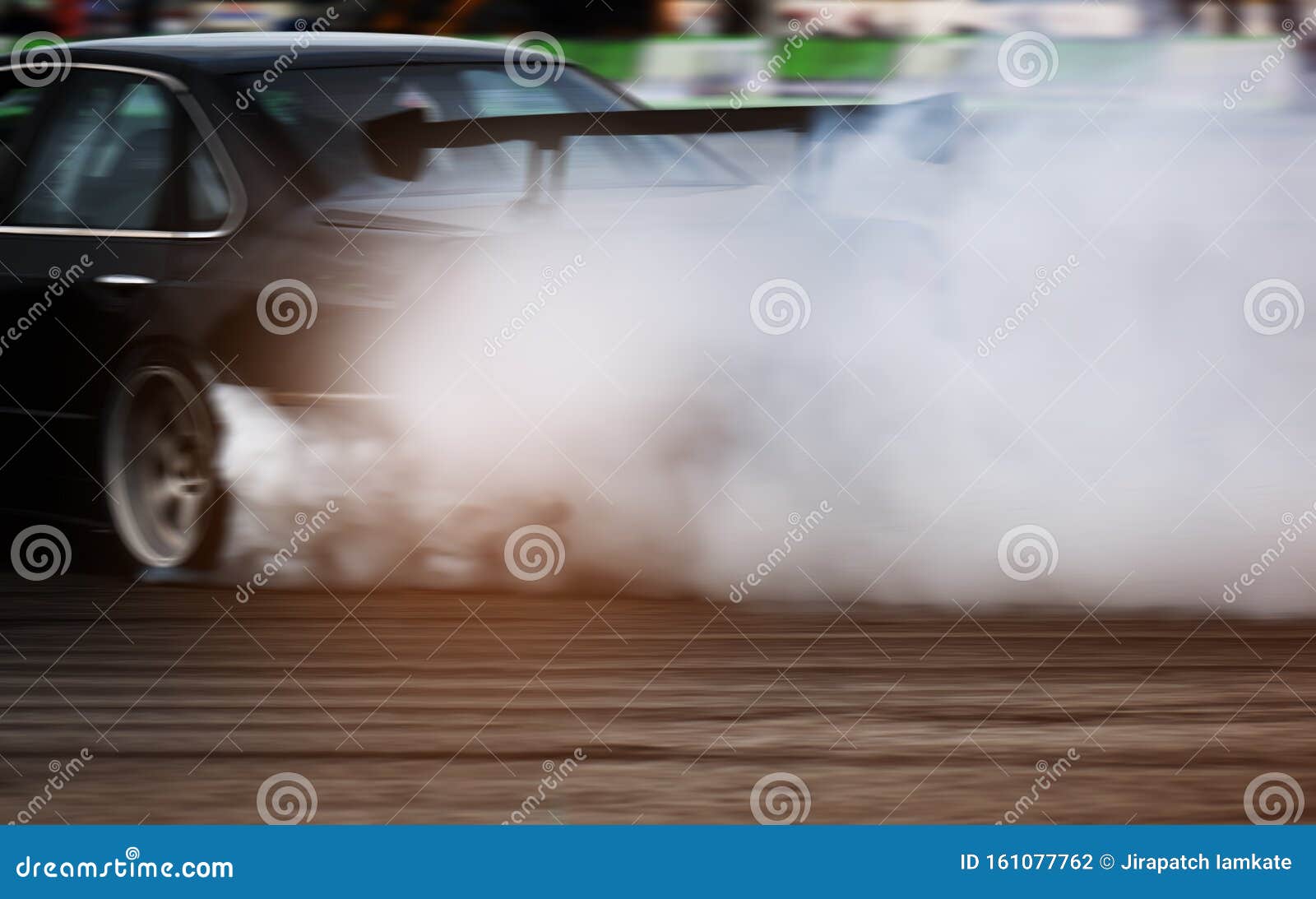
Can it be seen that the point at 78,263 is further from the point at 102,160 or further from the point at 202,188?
the point at 202,188

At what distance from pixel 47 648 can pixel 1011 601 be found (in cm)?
238

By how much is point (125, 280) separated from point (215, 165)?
419 mm

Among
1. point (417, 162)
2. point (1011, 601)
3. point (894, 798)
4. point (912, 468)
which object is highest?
point (417, 162)

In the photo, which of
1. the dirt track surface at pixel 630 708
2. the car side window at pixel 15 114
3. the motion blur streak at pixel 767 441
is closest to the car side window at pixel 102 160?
the car side window at pixel 15 114

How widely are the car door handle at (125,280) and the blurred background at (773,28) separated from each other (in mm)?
9841

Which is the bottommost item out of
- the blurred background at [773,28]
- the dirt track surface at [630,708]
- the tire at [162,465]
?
the dirt track surface at [630,708]

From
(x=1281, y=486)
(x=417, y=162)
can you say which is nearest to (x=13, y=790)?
(x=417, y=162)

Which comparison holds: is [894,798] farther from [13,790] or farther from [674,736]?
[13,790]

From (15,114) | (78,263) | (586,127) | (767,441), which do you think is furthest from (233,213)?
(767,441)

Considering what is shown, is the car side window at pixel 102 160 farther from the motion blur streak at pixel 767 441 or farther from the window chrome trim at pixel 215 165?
the motion blur streak at pixel 767 441

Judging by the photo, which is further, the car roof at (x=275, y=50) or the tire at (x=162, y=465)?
the car roof at (x=275, y=50)

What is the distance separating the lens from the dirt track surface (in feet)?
14.0

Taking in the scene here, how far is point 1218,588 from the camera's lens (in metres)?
5.99

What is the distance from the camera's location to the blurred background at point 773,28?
16750mm
